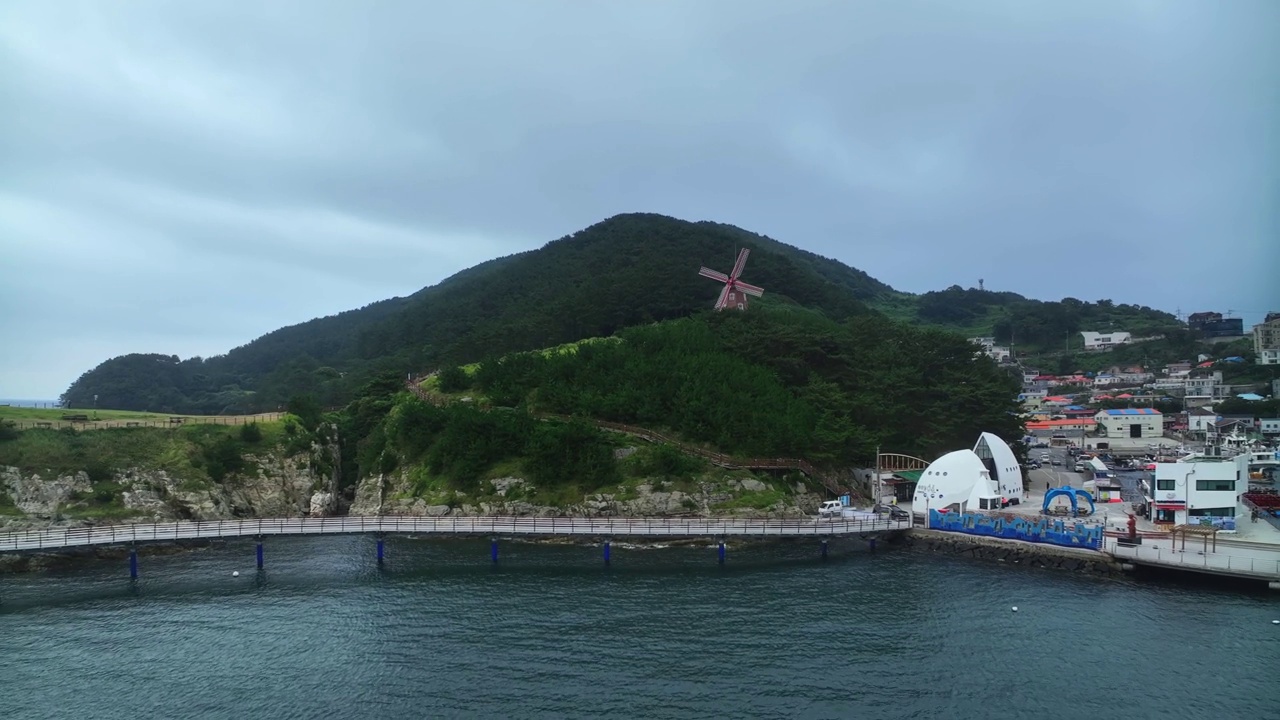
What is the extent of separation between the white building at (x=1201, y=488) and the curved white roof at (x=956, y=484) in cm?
1101

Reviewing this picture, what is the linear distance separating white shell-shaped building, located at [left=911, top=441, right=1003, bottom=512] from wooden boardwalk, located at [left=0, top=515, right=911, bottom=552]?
4374 millimetres

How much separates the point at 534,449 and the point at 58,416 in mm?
46756

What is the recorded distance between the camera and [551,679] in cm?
3009

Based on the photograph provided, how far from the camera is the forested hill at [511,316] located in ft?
326

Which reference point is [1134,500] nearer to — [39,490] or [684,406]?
[684,406]

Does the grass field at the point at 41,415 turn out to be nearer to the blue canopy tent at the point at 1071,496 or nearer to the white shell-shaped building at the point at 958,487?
the white shell-shaped building at the point at 958,487

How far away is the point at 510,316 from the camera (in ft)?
389

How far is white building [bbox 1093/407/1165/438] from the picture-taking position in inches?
4673

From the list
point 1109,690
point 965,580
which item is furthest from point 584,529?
point 1109,690

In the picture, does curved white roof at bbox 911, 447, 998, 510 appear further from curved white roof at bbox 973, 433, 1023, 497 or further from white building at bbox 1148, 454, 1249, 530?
white building at bbox 1148, 454, 1249, 530

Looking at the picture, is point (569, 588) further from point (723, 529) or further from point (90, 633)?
point (90, 633)

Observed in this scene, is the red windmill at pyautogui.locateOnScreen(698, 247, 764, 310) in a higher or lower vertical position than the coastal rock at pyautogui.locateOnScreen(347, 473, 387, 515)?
higher

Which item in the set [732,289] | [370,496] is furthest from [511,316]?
[370,496]

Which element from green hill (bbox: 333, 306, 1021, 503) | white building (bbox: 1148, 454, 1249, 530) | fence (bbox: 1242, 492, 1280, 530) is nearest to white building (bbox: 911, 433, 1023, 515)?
green hill (bbox: 333, 306, 1021, 503)
